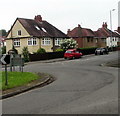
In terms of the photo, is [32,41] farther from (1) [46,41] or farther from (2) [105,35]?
(2) [105,35]

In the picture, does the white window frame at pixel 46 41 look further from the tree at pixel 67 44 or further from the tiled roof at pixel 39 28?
the tree at pixel 67 44

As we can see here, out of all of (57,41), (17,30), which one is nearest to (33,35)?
(17,30)

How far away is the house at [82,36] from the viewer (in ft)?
213

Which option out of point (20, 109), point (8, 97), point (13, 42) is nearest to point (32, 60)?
point (13, 42)

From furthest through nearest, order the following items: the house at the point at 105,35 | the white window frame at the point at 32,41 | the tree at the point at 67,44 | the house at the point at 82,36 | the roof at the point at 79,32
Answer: the house at the point at 105,35
the roof at the point at 79,32
the house at the point at 82,36
the tree at the point at 67,44
the white window frame at the point at 32,41

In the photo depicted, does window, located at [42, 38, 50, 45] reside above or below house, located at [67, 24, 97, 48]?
below

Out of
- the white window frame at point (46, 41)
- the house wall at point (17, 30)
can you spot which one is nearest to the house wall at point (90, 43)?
the white window frame at point (46, 41)

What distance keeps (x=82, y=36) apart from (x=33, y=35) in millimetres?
21908

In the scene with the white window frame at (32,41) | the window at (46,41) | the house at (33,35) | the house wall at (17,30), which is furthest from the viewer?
the window at (46,41)

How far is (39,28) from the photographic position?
4991 centimetres

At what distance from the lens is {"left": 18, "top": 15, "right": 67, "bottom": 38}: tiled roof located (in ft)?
155

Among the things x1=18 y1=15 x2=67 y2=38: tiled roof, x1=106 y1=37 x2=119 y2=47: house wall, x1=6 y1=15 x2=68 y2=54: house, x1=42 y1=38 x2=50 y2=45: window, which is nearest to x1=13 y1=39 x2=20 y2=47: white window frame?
x1=6 y1=15 x2=68 y2=54: house

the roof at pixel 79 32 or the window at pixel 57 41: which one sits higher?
the roof at pixel 79 32

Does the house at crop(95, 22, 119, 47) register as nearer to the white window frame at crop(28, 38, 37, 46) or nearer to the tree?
the tree
